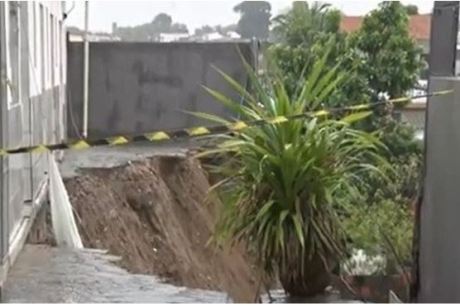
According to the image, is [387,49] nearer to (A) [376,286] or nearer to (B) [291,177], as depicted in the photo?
(A) [376,286]

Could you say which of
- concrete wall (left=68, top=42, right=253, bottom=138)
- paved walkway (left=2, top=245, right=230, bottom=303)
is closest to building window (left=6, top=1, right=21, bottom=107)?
paved walkway (left=2, top=245, right=230, bottom=303)

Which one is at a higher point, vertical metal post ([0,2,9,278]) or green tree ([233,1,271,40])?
green tree ([233,1,271,40])

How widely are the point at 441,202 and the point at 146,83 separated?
7336mm

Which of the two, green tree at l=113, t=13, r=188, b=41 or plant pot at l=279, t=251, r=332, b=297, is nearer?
plant pot at l=279, t=251, r=332, b=297

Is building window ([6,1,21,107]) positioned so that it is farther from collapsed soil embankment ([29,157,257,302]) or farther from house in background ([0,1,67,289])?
collapsed soil embankment ([29,157,257,302])

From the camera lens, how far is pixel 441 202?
4.07 m

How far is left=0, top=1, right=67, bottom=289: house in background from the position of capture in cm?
387

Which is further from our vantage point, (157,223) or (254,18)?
(157,223)

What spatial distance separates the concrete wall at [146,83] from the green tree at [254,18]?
323 cm

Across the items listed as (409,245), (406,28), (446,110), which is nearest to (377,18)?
(406,28)

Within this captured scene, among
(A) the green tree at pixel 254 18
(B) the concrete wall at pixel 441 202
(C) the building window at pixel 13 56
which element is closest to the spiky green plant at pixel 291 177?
(B) the concrete wall at pixel 441 202

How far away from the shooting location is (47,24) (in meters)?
7.15

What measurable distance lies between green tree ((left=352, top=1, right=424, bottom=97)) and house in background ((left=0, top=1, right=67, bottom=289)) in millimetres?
2917

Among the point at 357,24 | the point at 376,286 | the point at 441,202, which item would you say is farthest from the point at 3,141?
the point at 357,24
